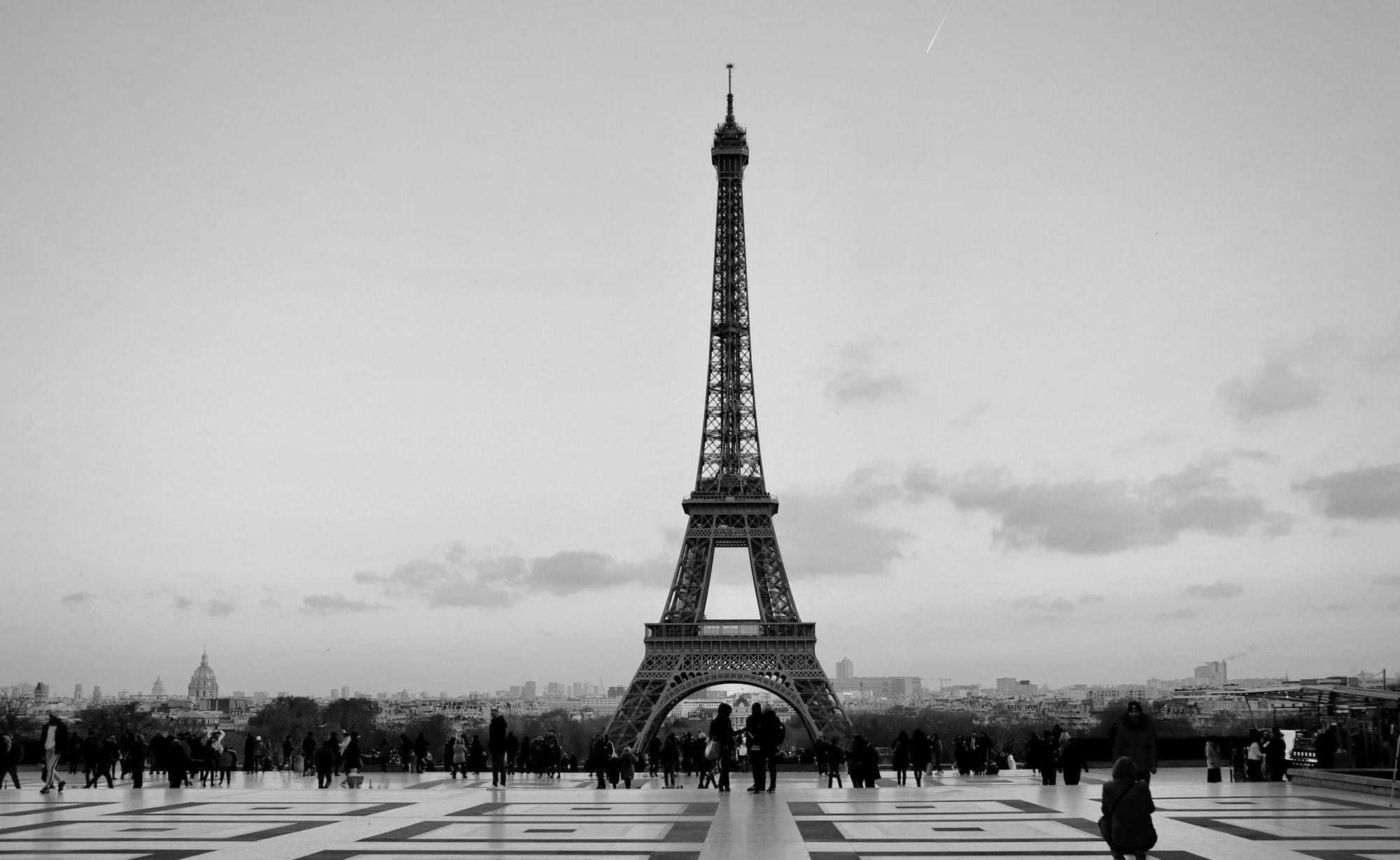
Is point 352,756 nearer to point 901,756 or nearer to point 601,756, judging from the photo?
point 601,756

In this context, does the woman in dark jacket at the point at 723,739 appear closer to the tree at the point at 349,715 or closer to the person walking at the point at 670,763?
the person walking at the point at 670,763

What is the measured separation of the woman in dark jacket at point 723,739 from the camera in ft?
77.0

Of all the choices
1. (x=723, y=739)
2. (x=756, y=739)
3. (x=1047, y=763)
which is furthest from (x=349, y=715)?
(x=756, y=739)

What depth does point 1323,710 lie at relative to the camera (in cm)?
3238

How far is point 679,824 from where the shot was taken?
17734 mm

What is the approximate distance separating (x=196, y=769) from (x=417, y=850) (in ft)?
65.2

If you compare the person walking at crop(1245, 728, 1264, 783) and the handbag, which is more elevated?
the handbag

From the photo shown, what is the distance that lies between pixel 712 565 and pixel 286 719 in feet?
276

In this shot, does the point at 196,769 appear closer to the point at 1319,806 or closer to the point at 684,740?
the point at 684,740

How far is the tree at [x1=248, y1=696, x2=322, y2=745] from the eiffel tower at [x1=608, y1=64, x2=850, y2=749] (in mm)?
61652

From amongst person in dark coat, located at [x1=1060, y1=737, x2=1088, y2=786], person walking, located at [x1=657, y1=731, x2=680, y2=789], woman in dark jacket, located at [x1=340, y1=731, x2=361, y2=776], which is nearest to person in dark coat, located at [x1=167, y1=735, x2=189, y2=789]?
woman in dark jacket, located at [x1=340, y1=731, x2=361, y2=776]

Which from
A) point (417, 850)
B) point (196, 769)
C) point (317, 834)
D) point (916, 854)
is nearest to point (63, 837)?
point (317, 834)

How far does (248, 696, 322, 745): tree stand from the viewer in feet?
436

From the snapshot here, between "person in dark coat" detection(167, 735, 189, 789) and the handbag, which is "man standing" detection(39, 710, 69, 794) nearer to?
"person in dark coat" detection(167, 735, 189, 789)
